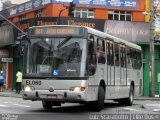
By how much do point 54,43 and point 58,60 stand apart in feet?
2.35

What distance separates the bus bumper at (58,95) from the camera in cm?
1728

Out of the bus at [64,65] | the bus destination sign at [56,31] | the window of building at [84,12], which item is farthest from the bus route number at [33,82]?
the window of building at [84,12]

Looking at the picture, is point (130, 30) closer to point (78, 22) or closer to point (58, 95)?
point (78, 22)

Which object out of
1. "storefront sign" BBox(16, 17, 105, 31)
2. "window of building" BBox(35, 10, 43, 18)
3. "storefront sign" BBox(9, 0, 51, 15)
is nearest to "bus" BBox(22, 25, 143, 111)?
"storefront sign" BBox(16, 17, 105, 31)

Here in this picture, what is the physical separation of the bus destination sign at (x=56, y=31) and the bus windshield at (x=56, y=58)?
0.59ft

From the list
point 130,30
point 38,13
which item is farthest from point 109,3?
point 38,13

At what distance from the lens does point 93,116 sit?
56.5 feet

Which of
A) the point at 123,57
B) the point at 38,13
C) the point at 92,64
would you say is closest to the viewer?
the point at 92,64

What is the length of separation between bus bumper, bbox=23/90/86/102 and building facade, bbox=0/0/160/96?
65.6 ft

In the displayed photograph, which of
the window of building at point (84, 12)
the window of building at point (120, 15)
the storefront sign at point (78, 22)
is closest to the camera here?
the storefront sign at point (78, 22)

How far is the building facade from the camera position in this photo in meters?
37.9

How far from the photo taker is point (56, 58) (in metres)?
17.6

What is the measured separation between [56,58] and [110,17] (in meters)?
22.7

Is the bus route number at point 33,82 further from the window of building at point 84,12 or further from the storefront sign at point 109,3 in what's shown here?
the window of building at point 84,12
